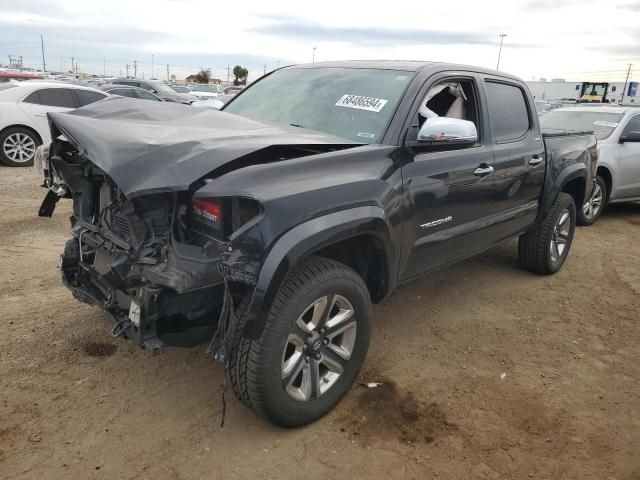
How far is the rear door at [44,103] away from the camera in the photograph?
9953 millimetres

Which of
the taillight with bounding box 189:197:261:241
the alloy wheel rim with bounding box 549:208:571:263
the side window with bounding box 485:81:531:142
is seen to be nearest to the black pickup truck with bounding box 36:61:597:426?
the taillight with bounding box 189:197:261:241

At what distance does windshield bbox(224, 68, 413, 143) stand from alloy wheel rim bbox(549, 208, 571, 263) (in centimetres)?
266

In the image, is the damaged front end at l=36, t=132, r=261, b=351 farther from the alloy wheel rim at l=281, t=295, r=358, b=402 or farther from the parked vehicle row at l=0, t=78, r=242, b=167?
the parked vehicle row at l=0, t=78, r=242, b=167

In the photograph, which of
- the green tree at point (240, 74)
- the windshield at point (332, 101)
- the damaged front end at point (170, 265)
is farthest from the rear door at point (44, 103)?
the green tree at point (240, 74)

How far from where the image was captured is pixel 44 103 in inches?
408

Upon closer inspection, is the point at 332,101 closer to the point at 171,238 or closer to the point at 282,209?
the point at 282,209

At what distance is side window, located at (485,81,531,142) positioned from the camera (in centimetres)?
423

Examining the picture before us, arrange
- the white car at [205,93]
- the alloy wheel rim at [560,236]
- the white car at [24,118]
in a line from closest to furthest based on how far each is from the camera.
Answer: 1. the alloy wheel rim at [560,236]
2. the white car at [24,118]
3. the white car at [205,93]

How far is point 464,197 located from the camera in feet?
12.1

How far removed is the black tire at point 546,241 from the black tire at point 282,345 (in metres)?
2.97

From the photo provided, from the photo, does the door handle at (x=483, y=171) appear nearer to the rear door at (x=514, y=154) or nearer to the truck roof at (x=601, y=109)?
the rear door at (x=514, y=154)

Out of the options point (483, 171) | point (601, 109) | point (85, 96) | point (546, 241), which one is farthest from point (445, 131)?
point (85, 96)

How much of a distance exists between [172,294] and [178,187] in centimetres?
50

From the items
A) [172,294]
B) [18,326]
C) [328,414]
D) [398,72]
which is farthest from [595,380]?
[18,326]
